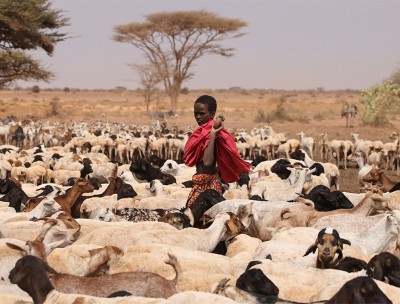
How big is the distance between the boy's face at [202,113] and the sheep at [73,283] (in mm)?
2160

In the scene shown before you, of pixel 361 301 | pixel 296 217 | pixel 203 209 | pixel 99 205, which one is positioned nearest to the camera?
pixel 361 301

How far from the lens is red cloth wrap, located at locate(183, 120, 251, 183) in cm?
689

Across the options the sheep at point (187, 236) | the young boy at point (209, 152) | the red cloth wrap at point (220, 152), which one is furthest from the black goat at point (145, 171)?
the sheep at point (187, 236)

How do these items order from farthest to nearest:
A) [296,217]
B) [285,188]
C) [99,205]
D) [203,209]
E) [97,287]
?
[285,188] < [99,205] < [296,217] < [203,209] < [97,287]

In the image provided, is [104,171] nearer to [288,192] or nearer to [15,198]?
[15,198]

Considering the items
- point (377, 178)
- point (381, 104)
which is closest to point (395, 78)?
point (381, 104)

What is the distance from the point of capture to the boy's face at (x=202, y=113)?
6.87 metres

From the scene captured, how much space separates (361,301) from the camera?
12.9 feet

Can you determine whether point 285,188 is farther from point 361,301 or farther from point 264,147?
point 264,147

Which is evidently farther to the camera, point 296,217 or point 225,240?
point 296,217

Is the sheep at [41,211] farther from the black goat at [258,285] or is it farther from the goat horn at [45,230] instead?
the black goat at [258,285]

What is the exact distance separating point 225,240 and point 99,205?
117 inches

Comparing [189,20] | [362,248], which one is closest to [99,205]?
[362,248]

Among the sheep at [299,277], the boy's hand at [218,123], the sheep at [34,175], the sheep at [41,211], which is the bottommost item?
the sheep at [34,175]
